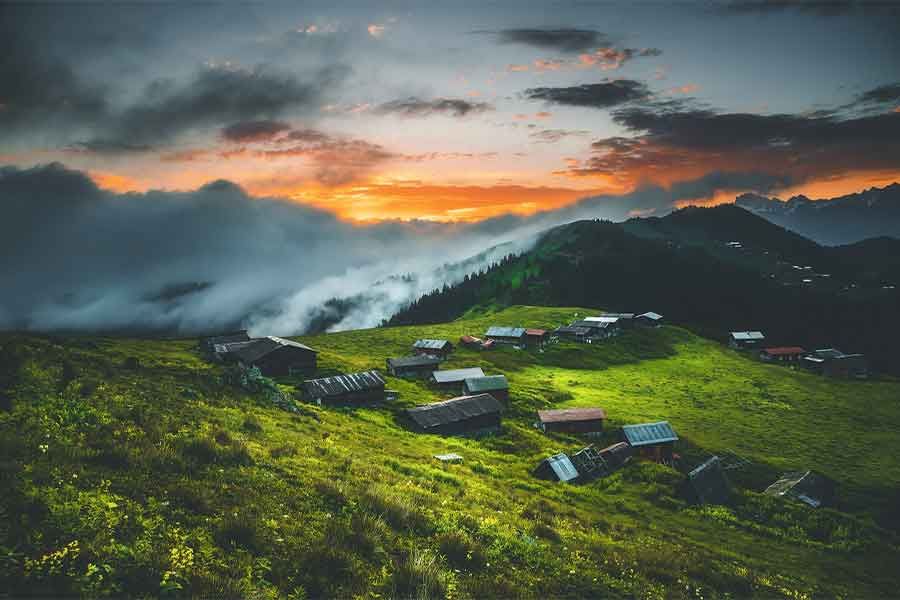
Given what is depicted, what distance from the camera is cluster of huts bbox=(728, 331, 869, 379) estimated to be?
116m

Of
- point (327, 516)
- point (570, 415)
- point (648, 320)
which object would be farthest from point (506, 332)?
point (327, 516)

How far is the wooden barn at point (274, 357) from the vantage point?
68375mm

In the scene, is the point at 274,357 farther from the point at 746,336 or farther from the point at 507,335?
the point at 746,336

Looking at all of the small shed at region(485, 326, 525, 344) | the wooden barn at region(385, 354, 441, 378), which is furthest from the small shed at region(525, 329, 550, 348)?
the wooden barn at region(385, 354, 441, 378)

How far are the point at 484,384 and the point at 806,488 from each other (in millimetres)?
39179

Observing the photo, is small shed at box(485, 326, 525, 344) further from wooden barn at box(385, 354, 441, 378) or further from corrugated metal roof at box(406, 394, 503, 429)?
corrugated metal roof at box(406, 394, 503, 429)

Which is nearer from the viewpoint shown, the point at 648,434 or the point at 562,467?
the point at 562,467

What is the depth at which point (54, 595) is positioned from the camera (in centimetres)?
732

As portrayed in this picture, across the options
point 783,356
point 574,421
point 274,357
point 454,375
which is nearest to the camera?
point 574,421

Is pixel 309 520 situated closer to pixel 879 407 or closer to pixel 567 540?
pixel 567 540

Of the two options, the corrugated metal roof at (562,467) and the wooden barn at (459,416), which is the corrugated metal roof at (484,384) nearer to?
the wooden barn at (459,416)

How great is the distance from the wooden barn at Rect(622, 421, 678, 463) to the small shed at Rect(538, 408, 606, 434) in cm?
482

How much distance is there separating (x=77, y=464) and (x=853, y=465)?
7258 cm

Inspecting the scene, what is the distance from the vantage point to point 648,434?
53844 millimetres
